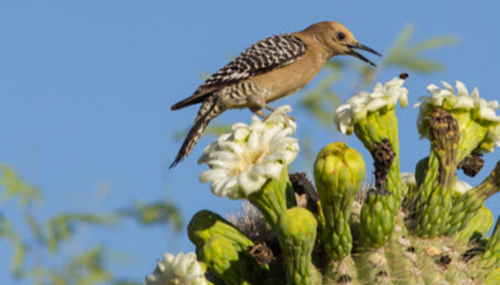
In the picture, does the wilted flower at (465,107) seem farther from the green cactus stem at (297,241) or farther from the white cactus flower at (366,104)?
the green cactus stem at (297,241)

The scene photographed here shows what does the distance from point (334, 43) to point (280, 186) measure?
5.18 meters

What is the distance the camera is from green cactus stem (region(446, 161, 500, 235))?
14.6ft

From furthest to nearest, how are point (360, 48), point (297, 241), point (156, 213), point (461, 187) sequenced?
1. point (360, 48)
2. point (156, 213)
3. point (461, 187)
4. point (297, 241)

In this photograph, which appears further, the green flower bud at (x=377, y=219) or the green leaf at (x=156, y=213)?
the green leaf at (x=156, y=213)

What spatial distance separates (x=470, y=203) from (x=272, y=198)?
1069mm

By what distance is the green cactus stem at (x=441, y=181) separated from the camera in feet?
14.2

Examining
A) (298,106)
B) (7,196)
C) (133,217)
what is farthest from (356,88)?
(7,196)

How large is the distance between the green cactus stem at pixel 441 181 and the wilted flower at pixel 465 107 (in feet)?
0.97

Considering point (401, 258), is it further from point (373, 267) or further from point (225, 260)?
point (225, 260)

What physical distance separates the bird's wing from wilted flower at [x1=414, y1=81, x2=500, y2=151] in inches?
133


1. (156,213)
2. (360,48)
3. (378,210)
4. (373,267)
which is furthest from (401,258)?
(360,48)

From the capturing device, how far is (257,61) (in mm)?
8625

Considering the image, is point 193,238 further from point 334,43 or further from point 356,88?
point 334,43

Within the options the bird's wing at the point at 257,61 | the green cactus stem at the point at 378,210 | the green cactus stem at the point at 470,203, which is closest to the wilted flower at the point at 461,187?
the green cactus stem at the point at 470,203
